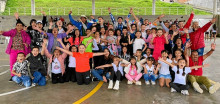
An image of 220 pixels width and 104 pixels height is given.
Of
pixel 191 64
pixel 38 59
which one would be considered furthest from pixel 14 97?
pixel 191 64

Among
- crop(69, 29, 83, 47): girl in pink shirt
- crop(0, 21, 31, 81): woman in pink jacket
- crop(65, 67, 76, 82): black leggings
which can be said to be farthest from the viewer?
crop(69, 29, 83, 47): girl in pink shirt

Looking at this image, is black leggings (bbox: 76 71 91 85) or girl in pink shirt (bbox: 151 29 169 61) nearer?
black leggings (bbox: 76 71 91 85)

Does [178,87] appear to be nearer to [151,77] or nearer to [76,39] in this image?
[151,77]

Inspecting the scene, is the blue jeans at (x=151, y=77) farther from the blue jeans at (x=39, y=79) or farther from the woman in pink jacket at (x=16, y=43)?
the woman in pink jacket at (x=16, y=43)

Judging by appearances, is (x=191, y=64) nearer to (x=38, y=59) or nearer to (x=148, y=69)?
(x=148, y=69)

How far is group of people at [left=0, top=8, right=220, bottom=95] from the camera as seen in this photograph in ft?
18.4

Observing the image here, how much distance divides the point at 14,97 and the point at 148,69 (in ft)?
12.5

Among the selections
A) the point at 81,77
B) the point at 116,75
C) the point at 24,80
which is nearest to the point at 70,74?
the point at 81,77

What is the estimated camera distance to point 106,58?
6.27m

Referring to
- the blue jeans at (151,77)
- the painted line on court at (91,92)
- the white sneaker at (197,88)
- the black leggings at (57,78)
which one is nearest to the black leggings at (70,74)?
the black leggings at (57,78)

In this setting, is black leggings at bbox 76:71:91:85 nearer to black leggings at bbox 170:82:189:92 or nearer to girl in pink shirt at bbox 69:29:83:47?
girl in pink shirt at bbox 69:29:83:47

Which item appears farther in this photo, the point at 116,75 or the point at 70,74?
the point at 70,74

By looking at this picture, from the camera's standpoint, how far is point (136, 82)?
5699mm

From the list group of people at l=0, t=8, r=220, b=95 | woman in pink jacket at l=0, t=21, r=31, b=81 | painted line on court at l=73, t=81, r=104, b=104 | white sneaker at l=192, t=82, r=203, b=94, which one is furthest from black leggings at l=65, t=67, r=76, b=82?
white sneaker at l=192, t=82, r=203, b=94
